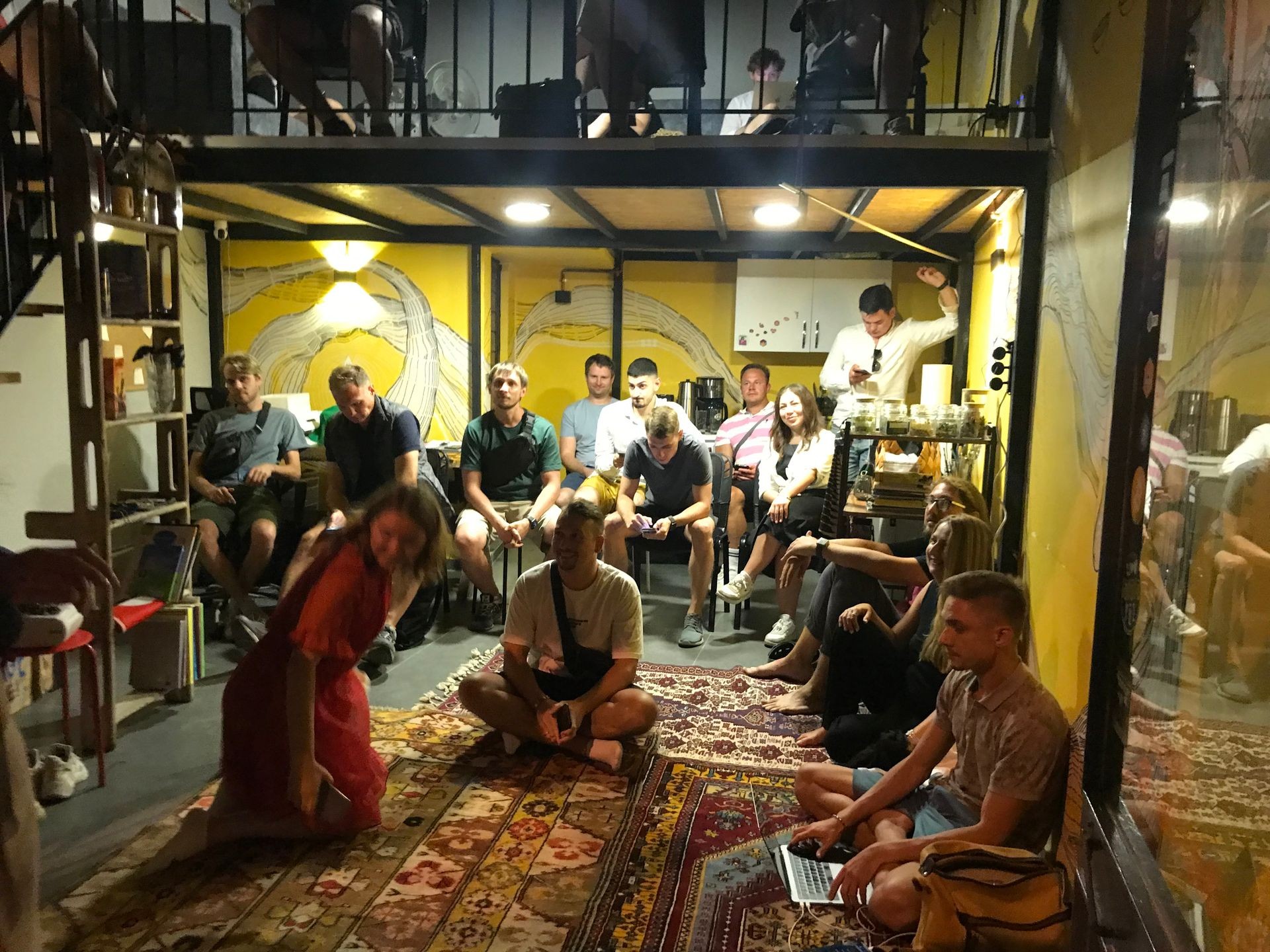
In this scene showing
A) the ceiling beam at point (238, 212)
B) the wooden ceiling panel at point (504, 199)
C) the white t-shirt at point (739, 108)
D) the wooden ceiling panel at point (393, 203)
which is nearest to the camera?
the wooden ceiling panel at point (504, 199)

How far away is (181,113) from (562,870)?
11.9ft

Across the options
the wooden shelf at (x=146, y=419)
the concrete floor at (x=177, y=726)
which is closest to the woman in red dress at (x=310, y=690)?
the concrete floor at (x=177, y=726)

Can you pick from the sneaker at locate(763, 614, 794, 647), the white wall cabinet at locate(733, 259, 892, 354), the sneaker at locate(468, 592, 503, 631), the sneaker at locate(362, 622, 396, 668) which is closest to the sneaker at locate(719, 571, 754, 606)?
the sneaker at locate(763, 614, 794, 647)

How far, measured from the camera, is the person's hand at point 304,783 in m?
2.41

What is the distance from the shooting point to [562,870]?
8.04 ft

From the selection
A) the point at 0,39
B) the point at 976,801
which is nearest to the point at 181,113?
the point at 0,39

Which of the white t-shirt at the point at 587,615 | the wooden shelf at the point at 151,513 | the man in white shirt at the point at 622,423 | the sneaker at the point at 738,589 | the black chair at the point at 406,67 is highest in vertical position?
the black chair at the point at 406,67

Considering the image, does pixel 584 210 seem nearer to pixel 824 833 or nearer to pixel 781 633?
pixel 781 633

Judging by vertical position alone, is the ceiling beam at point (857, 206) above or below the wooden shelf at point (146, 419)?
above

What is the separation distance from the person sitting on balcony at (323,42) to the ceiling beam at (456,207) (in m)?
0.36

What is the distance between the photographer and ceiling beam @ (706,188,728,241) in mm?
4004

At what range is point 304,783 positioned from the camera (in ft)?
7.93

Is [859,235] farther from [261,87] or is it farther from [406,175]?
[261,87]

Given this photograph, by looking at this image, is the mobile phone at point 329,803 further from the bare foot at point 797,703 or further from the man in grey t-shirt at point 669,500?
the man in grey t-shirt at point 669,500
